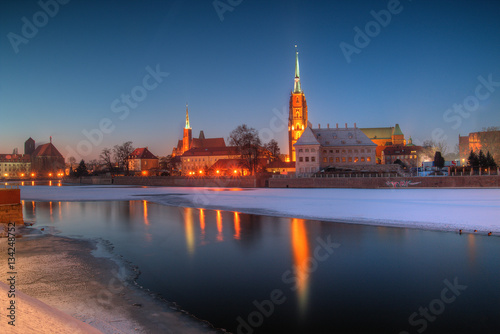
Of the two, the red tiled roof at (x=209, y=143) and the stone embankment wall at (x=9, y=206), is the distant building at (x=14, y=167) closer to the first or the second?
the red tiled roof at (x=209, y=143)

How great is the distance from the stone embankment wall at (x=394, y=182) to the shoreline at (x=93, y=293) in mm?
45798

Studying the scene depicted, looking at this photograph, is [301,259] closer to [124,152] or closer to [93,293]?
[93,293]

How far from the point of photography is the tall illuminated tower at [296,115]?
129625 mm

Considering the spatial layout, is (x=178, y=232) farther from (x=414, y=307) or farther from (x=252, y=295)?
(x=414, y=307)

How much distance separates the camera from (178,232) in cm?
1925

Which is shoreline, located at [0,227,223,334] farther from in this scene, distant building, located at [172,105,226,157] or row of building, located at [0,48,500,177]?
distant building, located at [172,105,226,157]

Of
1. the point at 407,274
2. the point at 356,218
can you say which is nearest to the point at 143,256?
the point at 407,274

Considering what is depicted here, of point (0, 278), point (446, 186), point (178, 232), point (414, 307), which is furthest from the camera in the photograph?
point (446, 186)

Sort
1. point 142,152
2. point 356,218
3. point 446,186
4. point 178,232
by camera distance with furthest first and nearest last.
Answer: point 142,152
point 446,186
point 356,218
point 178,232

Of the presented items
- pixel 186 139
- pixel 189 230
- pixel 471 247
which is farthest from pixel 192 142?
pixel 471 247

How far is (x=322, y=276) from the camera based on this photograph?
10906mm

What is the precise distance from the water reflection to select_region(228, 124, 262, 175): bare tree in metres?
53.0

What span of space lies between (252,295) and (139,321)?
9.76ft

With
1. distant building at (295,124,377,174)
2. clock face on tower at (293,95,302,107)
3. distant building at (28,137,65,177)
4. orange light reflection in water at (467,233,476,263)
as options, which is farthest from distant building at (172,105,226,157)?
orange light reflection in water at (467,233,476,263)
